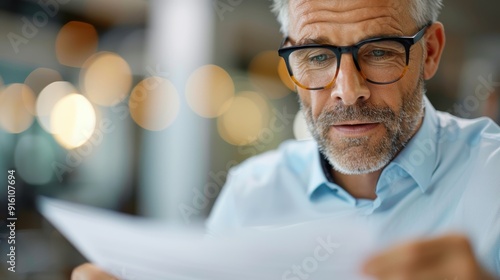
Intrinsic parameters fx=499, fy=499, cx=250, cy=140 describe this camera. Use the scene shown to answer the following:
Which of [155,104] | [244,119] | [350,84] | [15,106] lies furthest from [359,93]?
[15,106]

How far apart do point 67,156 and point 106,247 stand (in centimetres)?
36

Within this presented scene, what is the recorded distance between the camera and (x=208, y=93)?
982mm

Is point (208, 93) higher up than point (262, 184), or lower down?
higher up

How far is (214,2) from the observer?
0.93 m

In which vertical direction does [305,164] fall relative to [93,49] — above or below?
below

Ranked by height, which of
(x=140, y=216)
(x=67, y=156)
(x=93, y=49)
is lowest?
(x=140, y=216)

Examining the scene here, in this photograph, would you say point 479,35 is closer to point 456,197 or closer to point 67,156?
point 456,197

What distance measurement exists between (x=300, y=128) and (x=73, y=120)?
43cm

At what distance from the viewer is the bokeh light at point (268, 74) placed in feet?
2.71

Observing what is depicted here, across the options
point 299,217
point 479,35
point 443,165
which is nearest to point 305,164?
point 299,217

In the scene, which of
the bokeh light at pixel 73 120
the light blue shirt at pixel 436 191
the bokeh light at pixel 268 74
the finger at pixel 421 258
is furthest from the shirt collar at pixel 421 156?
the bokeh light at pixel 73 120

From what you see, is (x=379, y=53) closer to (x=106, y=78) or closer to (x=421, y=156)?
(x=421, y=156)

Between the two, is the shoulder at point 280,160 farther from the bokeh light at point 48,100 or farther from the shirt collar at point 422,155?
the bokeh light at point 48,100

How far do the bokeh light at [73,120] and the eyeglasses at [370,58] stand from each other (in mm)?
481
